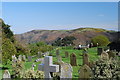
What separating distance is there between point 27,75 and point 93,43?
3132 cm

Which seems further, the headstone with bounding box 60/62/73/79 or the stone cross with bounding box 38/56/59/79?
the stone cross with bounding box 38/56/59/79

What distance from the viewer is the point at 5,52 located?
15.9 metres

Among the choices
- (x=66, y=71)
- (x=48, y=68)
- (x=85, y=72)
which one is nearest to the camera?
(x=66, y=71)

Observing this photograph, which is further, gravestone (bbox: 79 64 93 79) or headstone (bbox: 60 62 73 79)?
gravestone (bbox: 79 64 93 79)

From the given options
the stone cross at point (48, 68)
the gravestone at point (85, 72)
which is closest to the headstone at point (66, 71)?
the stone cross at point (48, 68)

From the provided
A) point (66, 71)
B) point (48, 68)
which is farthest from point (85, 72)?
point (48, 68)

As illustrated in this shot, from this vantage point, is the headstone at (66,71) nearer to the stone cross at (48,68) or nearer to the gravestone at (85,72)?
the stone cross at (48,68)

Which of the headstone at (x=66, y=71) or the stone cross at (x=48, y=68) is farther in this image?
the stone cross at (x=48, y=68)

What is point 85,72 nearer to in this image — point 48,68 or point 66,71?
point 66,71

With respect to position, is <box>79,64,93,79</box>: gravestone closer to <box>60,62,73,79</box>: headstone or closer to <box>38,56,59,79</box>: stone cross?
<box>60,62,73,79</box>: headstone

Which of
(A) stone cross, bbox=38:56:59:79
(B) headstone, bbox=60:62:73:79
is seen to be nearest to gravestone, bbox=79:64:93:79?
(B) headstone, bbox=60:62:73:79

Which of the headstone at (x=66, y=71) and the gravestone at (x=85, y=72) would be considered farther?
the gravestone at (x=85, y=72)

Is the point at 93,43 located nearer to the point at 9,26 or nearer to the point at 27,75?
the point at 9,26

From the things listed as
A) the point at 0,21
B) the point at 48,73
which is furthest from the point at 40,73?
the point at 0,21
